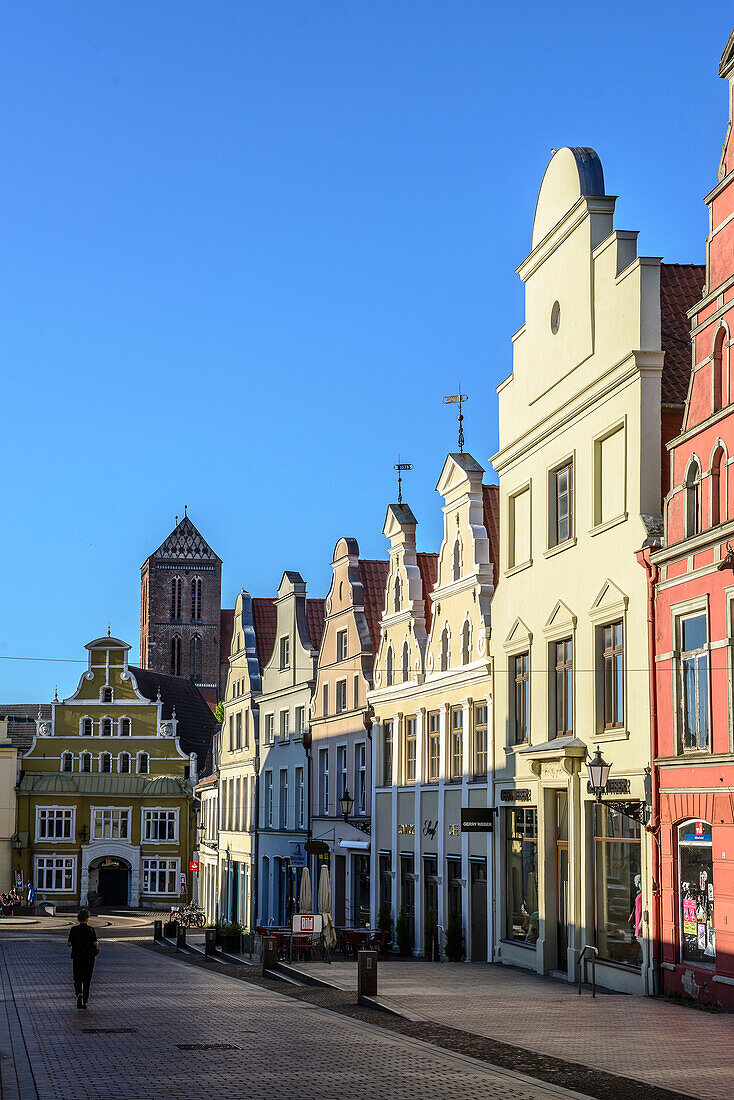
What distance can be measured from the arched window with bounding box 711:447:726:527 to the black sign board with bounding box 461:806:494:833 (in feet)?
36.8

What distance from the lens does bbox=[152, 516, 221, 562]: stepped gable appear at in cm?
14575

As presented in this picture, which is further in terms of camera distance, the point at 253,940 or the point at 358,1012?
the point at 253,940

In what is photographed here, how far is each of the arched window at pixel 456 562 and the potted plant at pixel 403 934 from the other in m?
8.76

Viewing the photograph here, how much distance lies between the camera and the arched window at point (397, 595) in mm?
40344

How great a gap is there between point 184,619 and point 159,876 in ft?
229

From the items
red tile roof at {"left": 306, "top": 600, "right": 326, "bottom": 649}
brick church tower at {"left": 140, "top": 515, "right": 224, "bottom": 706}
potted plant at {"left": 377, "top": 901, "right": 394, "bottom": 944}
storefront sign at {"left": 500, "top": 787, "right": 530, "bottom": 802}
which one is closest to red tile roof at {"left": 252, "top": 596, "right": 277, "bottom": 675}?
red tile roof at {"left": 306, "top": 600, "right": 326, "bottom": 649}

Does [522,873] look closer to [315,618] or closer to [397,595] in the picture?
[397,595]

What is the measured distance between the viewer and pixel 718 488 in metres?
21.5

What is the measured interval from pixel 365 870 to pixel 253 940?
6.16 metres

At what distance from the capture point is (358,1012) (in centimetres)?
2055

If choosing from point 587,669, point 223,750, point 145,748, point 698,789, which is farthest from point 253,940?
point 145,748

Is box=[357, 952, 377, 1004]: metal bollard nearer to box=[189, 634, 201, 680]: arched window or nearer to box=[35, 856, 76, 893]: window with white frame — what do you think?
box=[35, 856, 76, 893]: window with white frame

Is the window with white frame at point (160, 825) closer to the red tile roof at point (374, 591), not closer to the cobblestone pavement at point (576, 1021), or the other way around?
the red tile roof at point (374, 591)

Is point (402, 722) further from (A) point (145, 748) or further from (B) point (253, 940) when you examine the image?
(A) point (145, 748)
